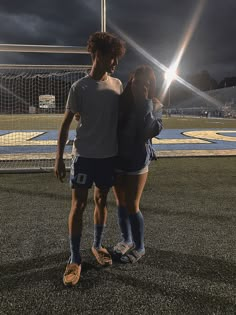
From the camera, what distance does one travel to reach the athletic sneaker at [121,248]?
322cm

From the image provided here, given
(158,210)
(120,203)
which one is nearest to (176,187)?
(158,210)

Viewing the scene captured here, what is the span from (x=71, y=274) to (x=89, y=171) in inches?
33.3

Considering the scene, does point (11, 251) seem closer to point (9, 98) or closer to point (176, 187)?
point (176, 187)

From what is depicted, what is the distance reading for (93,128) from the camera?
2738 mm

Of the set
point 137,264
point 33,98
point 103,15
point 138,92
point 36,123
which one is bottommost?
point 137,264

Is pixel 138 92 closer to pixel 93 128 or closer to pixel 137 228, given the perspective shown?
pixel 93 128

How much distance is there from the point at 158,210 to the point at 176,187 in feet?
4.52

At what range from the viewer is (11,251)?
3281 millimetres

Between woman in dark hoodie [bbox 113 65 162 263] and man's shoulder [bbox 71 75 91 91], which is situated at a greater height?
man's shoulder [bbox 71 75 91 91]

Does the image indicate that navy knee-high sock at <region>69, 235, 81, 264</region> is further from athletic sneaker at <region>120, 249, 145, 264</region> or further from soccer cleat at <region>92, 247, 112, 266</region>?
athletic sneaker at <region>120, 249, 145, 264</region>

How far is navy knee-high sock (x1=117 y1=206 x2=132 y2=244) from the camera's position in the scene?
325 centimetres

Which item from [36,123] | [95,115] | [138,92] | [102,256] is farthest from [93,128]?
[36,123]

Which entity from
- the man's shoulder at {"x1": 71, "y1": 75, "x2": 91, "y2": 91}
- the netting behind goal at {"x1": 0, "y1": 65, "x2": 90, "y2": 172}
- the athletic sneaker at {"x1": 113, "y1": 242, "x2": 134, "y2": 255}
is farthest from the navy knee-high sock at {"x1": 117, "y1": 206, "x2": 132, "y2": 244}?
the netting behind goal at {"x1": 0, "y1": 65, "x2": 90, "y2": 172}

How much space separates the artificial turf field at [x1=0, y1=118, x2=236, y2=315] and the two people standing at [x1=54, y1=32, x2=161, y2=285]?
0.86ft
